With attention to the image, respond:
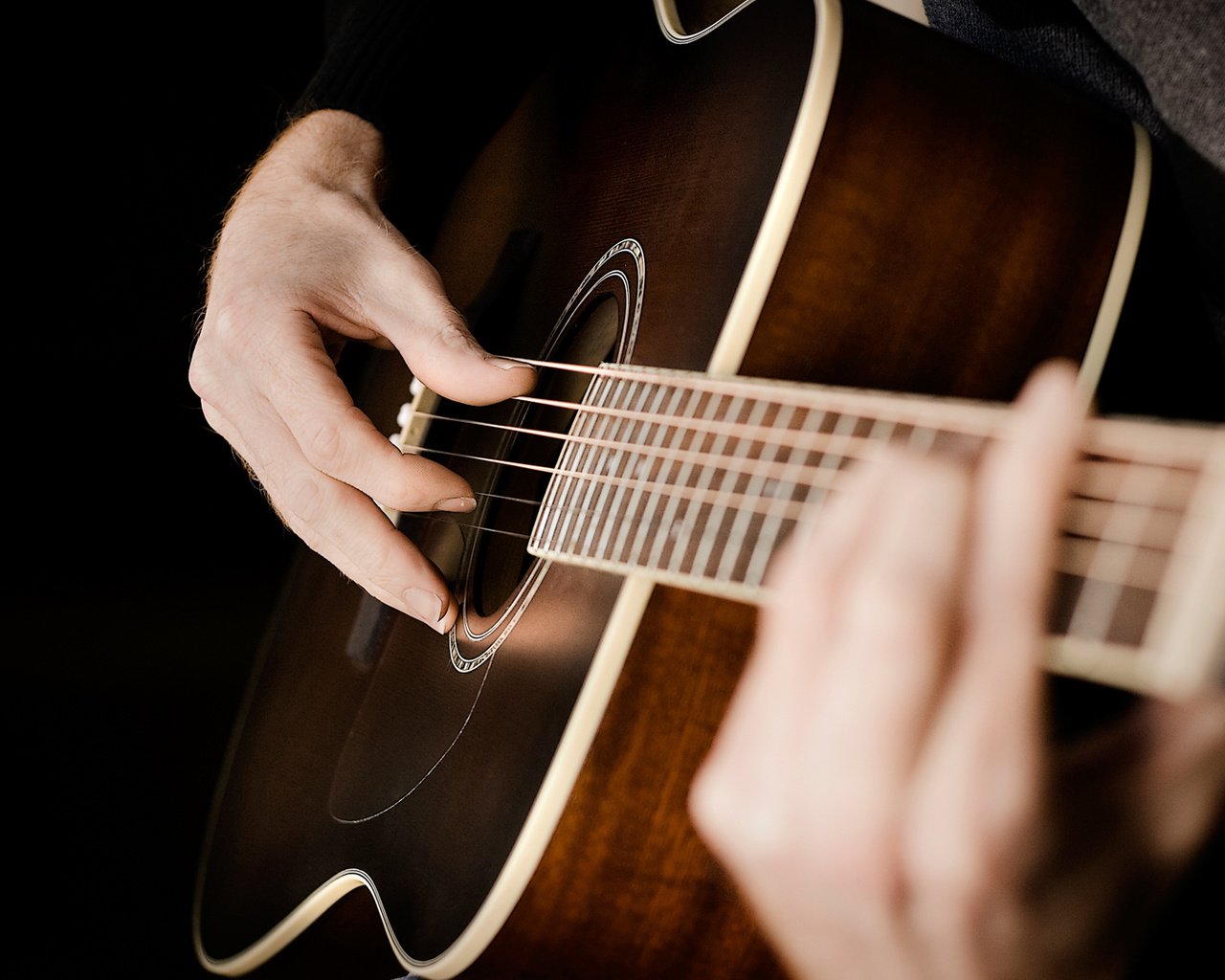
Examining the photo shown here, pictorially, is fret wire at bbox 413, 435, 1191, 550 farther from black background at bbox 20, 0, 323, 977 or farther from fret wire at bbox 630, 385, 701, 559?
black background at bbox 20, 0, 323, 977

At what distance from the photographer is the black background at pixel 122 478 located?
146cm

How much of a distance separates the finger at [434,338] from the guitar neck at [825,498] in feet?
0.36

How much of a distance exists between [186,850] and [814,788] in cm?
152

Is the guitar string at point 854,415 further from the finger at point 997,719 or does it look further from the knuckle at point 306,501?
the knuckle at point 306,501

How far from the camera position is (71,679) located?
1.56 metres

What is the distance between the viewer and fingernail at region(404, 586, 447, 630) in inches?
29.9

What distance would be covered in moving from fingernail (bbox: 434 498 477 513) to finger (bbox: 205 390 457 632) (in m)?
0.04

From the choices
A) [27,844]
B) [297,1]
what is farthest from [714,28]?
[27,844]

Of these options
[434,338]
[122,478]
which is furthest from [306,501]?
[122,478]

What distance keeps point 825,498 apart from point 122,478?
150 centimetres

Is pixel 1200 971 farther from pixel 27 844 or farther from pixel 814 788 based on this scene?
pixel 27 844

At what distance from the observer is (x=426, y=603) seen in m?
0.76

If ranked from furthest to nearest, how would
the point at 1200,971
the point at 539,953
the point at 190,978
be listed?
the point at 190,978
the point at 539,953
the point at 1200,971

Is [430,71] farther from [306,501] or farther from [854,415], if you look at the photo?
[854,415]
